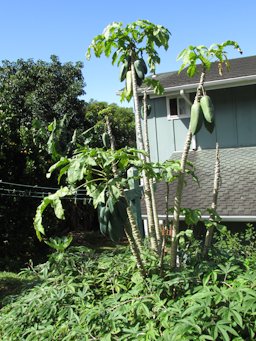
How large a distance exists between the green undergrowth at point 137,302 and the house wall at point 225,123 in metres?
7.36

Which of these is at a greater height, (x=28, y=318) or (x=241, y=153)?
(x=241, y=153)

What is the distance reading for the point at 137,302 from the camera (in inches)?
110

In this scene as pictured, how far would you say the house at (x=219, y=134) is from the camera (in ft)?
27.9

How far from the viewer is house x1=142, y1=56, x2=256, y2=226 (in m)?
8.51

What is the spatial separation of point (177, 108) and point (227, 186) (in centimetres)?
342

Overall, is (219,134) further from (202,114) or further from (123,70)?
(202,114)

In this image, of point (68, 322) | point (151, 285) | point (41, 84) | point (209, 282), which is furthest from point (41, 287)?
point (41, 84)

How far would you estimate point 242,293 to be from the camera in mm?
2650

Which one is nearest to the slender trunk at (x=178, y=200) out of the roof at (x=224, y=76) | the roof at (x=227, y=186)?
the roof at (x=227, y=186)

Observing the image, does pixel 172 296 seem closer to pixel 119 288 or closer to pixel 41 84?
pixel 119 288

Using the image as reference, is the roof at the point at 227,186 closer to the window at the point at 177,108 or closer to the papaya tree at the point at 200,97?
the window at the point at 177,108

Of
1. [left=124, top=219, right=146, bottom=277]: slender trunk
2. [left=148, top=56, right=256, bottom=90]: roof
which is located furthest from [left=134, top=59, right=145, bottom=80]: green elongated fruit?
[left=148, top=56, right=256, bottom=90]: roof

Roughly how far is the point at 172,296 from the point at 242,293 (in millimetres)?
612

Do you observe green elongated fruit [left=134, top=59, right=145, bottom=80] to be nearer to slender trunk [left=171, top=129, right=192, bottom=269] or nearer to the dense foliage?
the dense foliage
